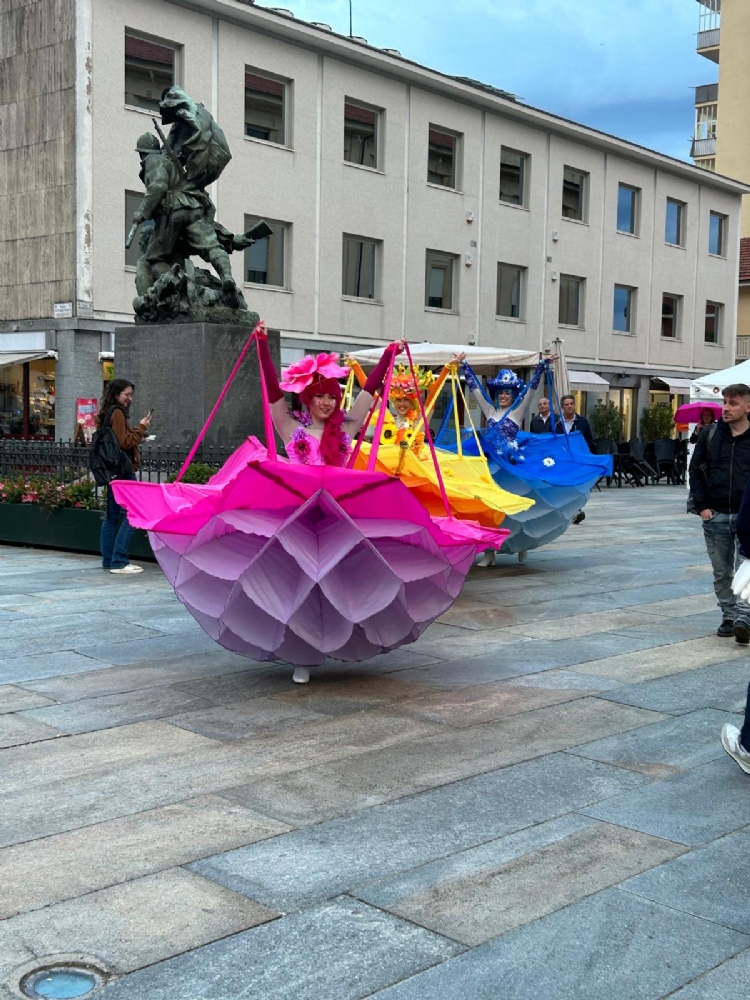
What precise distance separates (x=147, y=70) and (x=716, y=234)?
25.6 m

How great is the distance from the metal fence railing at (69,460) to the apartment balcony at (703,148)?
180ft

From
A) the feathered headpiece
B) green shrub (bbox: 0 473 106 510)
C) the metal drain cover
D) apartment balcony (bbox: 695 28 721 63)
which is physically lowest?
the metal drain cover

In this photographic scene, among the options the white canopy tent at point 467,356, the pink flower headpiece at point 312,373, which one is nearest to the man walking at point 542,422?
the white canopy tent at point 467,356

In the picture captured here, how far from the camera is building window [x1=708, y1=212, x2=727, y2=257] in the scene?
1746 inches

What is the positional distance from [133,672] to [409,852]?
3.39m

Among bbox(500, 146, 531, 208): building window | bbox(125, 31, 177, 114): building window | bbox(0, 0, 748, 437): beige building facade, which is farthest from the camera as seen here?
bbox(500, 146, 531, 208): building window

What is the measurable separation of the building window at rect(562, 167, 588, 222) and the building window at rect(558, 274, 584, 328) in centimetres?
193

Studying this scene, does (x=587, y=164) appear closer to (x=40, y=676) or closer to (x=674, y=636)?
Answer: (x=674, y=636)

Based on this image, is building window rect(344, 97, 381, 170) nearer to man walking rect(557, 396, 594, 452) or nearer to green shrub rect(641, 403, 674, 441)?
green shrub rect(641, 403, 674, 441)

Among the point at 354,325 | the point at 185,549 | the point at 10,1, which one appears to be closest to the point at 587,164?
the point at 354,325

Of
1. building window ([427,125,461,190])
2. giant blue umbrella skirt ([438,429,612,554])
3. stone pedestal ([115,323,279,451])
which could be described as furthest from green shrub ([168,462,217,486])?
building window ([427,125,461,190])

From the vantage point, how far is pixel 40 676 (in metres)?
7.26

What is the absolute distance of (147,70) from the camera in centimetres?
2630

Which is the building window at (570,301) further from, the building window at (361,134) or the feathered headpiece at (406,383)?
the feathered headpiece at (406,383)
